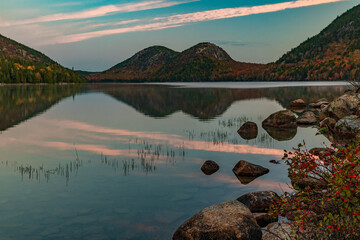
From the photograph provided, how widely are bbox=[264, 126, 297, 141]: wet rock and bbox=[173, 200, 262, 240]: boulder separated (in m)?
20.8

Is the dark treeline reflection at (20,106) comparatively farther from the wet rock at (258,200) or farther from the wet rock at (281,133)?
the wet rock at (258,200)

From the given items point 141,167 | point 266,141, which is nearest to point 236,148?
point 266,141

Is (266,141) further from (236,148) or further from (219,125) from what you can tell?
(219,125)

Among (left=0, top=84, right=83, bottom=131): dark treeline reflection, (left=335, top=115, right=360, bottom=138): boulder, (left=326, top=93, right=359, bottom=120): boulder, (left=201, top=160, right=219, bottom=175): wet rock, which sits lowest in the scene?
(left=0, top=84, right=83, bottom=131): dark treeline reflection

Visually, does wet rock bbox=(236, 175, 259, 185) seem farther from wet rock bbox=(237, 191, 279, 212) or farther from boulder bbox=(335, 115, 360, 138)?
boulder bbox=(335, 115, 360, 138)

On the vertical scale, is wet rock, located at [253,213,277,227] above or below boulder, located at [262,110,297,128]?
below

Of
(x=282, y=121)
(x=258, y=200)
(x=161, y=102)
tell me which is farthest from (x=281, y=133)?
(x=161, y=102)

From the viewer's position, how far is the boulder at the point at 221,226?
10070mm

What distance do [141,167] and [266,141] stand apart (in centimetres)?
1351

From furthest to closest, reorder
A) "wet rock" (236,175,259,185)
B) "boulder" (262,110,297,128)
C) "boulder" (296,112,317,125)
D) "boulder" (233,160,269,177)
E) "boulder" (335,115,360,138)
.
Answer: "boulder" (296,112,317,125)
"boulder" (262,110,297,128)
"boulder" (335,115,360,138)
"boulder" (233,160,269,177)
"wet rock" (236,175,259,185)

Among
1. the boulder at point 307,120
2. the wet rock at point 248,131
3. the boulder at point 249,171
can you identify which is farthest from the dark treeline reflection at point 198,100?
the boulder at point 249,171

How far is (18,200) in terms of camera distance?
1434 centimetres

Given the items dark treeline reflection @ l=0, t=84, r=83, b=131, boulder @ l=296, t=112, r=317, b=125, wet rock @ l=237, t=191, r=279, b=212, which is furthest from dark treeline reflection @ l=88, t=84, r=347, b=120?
wet rock @ l=237, t=191, r=279, b=212

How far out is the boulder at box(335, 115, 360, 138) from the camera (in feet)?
84.6
